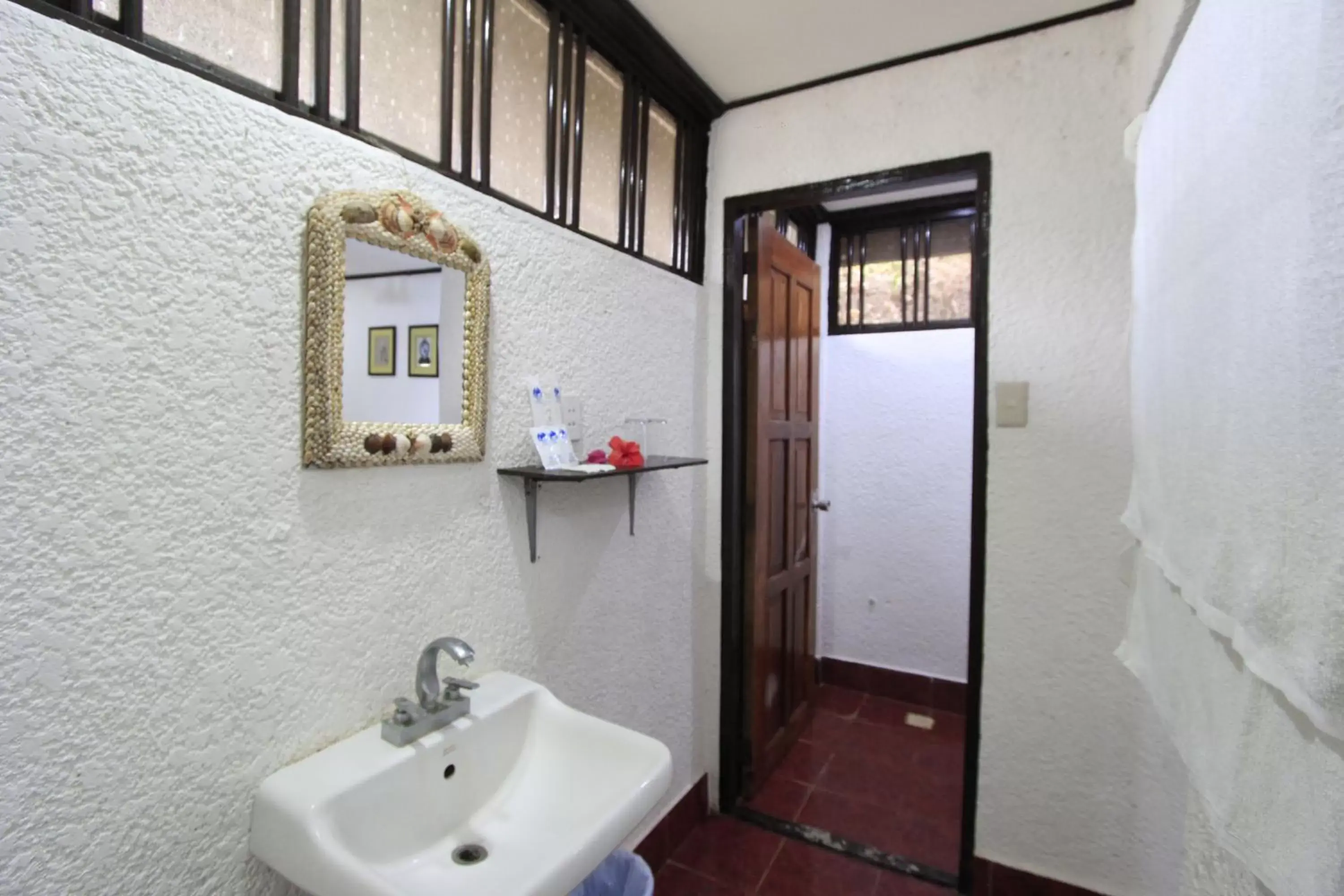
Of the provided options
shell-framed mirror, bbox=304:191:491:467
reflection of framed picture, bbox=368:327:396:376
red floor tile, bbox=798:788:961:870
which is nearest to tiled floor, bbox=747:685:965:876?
red floor tile, bbox=798:788:961:870

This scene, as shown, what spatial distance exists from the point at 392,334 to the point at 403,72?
48 centimetres

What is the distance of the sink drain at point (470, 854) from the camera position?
977 millimetres

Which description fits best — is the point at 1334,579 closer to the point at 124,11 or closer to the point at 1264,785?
the point at 1264,785

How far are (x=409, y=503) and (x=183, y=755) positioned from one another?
1.44 ft

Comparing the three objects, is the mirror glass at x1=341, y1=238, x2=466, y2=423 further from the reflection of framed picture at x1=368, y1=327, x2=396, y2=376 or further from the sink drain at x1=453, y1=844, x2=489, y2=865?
the sink drain at x1=453, y1=844, x2=489, y2=865

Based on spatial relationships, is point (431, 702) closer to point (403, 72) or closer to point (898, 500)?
point (403, 72)

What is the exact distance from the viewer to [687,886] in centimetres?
170

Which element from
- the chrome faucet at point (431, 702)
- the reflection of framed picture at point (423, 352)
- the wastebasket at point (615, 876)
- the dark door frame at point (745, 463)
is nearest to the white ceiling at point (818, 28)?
the dark door frame at point (745, 463)

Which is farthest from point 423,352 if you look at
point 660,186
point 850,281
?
point 850,281

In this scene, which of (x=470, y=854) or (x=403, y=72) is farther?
(x=403, y=72)

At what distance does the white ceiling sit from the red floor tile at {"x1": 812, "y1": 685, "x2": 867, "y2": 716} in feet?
7.94

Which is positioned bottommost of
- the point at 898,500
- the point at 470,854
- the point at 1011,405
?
the point at 470,854

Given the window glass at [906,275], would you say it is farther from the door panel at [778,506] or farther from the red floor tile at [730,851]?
the red floor tile at [730,851]

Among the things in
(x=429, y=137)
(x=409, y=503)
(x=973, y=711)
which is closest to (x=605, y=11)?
(x=429, y=137)
